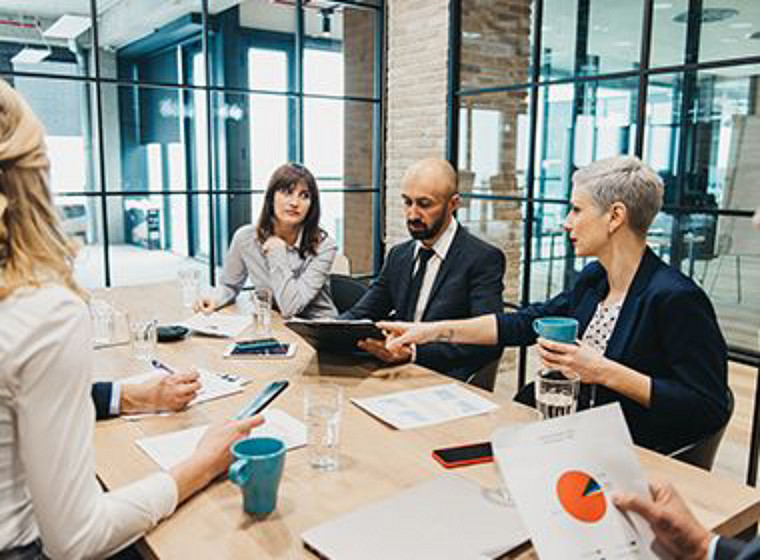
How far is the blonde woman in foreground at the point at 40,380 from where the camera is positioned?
0.94 metres

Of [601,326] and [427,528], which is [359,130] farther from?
[427,528]

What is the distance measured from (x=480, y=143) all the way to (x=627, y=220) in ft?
9.66

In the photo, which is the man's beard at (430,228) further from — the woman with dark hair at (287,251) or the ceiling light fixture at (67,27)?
the ceiling light fixture at (67,27)

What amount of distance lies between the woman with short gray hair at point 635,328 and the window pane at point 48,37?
314 centimetres

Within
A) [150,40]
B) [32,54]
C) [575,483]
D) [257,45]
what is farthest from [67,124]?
[575,483]

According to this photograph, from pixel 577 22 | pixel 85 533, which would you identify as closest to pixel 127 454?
pixel 85 533

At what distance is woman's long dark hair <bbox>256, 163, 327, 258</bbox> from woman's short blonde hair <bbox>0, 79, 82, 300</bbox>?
2.11 meters

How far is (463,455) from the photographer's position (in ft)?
4.68

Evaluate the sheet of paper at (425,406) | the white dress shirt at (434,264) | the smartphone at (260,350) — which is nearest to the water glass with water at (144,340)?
the smartphone at (260,350)

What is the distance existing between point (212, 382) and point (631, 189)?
1336 mm

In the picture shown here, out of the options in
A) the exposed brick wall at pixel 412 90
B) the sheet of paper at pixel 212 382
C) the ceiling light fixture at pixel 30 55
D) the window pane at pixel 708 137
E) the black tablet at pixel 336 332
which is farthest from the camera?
the exposed brick wall at pixel 412 90

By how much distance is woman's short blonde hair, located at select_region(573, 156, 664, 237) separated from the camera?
197cm

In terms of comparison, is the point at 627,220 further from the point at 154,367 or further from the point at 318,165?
the point at 318,165

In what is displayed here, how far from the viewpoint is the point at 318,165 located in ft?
17.6
